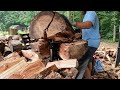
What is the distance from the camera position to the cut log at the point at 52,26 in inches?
139

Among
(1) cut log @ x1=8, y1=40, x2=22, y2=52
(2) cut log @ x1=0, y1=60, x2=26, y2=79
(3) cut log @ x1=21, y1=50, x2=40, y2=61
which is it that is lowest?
(2) cut log @ x1=0, y1=60, x2=26, y2=79

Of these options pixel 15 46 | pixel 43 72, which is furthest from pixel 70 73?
pixel 15 46

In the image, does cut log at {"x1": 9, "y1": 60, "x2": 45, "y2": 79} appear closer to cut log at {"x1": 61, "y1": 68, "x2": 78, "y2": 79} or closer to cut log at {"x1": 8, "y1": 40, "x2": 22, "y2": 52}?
cut log at {"x1": 61, "y1": 68, "x2": 78, "y2": 79}

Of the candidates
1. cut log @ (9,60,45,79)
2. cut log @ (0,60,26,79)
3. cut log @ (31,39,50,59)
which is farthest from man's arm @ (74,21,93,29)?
cut log @ (0,60,26,79)

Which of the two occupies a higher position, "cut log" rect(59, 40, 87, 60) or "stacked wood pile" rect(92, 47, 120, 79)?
"cut log" rect(59, 40, 87, 60)

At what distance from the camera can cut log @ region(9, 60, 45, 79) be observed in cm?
315

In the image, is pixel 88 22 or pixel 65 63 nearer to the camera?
pixel 65 63

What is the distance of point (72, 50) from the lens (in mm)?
3463

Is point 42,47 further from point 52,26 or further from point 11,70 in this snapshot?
point 11,70

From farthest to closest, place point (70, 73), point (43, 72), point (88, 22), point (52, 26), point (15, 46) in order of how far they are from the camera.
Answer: point (15, 46) < point (88, 22) < point (52, 26) < point (70, 73) < point (43, 72)

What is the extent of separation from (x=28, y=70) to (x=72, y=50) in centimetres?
65

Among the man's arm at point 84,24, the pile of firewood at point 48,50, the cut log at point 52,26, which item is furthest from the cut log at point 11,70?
the man's arm at point 84,24

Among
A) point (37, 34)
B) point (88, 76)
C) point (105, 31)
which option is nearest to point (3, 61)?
point (37, 34)
